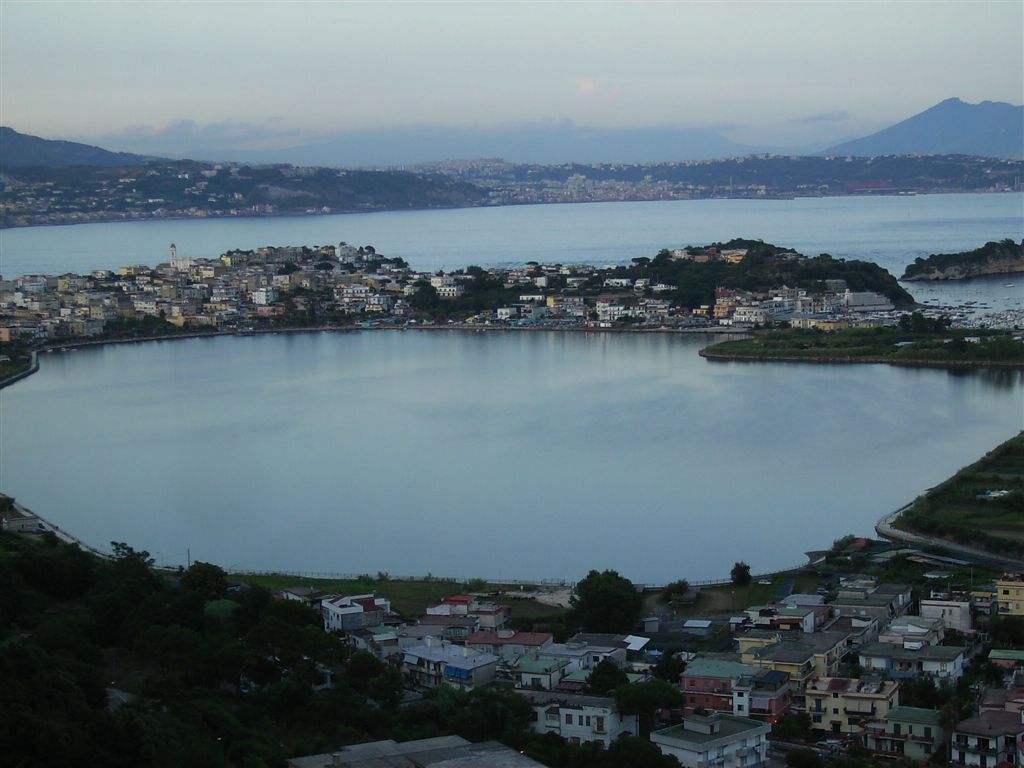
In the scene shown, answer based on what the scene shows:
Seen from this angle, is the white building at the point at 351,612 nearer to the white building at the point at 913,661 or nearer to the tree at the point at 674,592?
the tree at the point at 674,592

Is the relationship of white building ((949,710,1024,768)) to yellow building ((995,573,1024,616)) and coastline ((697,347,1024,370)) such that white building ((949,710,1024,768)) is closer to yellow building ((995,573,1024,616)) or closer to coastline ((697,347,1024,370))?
yellow building ((995,573,1024,616))

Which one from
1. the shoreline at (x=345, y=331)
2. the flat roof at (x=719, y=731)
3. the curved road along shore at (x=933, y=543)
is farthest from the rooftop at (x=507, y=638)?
the shoreline at (x=345, y=331)

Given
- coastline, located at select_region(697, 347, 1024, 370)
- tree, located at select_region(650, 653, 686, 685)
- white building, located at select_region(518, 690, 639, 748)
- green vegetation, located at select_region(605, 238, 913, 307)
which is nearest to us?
white building, located at select_region(518, 690, 639, 748)

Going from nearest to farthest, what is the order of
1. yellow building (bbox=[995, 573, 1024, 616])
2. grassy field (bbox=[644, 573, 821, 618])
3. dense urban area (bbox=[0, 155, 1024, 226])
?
1. yellow building (bbox=[995, 573, 1024, 616])
2. grassy field (bbox=[644, 573, 821, 618])
3. dense urban area (bbox=[0, 155, 1024, 226])

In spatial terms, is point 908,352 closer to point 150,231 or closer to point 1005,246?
point 1005,246

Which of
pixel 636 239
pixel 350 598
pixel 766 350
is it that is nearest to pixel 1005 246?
pixel 766 350

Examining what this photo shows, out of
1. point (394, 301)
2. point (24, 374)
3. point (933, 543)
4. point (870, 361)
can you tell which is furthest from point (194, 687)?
point (394, 301)

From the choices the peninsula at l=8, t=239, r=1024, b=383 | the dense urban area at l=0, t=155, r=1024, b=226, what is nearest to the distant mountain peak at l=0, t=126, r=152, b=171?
the dense urban area at l=0, t=155, r=1024, b=226
